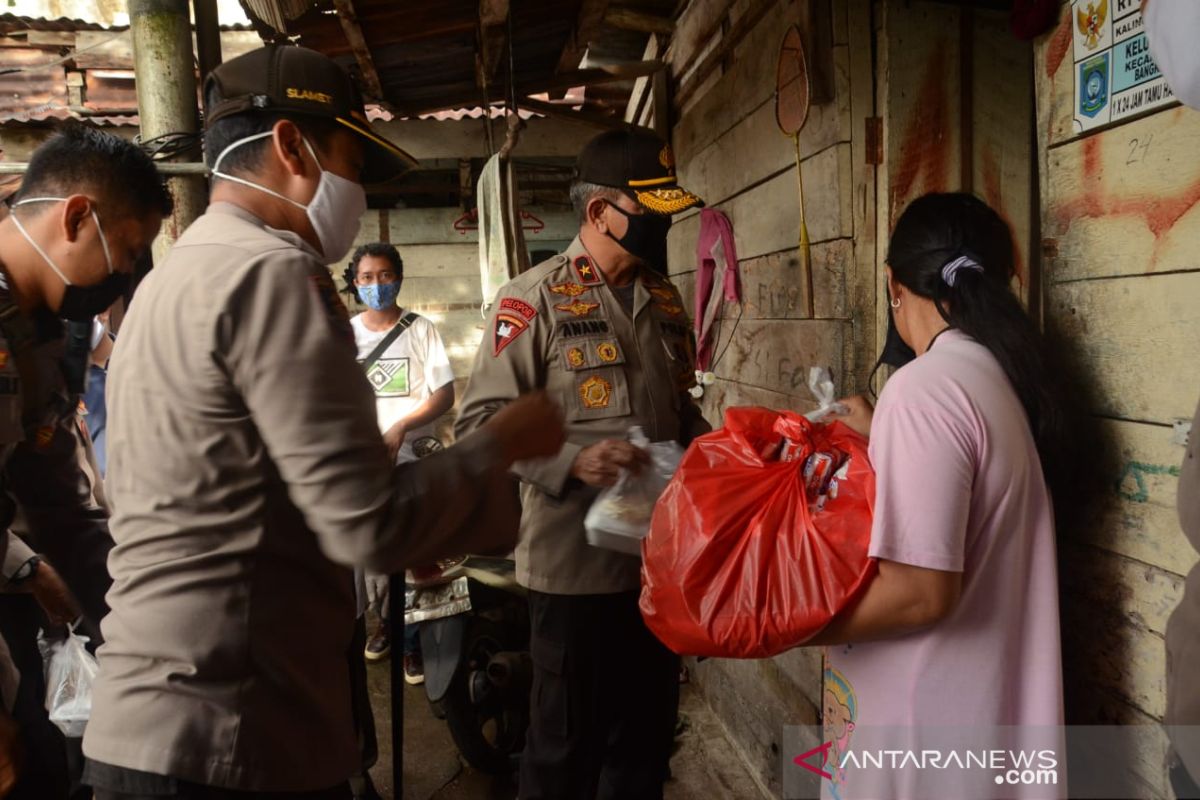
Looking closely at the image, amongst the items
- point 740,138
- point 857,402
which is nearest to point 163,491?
point 857,402

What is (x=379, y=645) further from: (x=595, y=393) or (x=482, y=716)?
(x=595, y=393)

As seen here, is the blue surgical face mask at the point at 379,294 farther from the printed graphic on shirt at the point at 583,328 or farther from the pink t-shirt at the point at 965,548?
the pink t-shirt at the point at 965,548

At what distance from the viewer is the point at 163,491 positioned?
4.19 feet

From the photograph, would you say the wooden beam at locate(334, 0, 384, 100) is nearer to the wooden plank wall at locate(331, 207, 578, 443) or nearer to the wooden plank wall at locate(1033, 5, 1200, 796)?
the wooden plank wall at locate(1033, 5, 1200, 796)

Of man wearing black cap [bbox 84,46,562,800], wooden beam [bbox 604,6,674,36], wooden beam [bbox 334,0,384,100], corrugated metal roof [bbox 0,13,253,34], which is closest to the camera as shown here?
man wearing black cap [bbox 84,46,562,800]

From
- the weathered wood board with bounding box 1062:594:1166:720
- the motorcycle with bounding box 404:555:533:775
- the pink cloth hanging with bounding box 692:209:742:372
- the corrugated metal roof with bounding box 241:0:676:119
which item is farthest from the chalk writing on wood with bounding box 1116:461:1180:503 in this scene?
the corrugated metal roof with bounding box 241:0:676:119

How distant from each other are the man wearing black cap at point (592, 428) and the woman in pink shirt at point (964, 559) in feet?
3.34

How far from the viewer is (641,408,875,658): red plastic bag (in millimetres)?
1479

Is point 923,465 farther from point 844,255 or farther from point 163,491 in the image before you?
point 844,255

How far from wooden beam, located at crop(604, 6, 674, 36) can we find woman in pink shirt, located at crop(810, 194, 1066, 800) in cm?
361

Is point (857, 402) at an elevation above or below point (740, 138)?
below

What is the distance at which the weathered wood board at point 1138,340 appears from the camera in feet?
4.93

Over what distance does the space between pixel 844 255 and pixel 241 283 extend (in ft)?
6.71

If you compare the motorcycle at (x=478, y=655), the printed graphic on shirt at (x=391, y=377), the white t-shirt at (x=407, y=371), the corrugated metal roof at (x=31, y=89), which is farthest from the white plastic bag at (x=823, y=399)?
the corrugated metal roof at (x=31, y=89)
